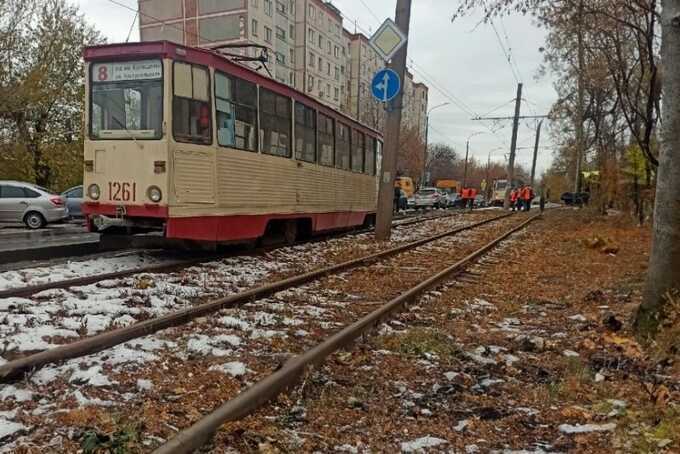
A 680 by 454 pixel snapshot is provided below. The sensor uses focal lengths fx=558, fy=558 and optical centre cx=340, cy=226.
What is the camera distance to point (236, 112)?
9039 mm

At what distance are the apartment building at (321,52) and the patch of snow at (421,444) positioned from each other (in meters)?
58.6

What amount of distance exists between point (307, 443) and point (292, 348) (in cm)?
161

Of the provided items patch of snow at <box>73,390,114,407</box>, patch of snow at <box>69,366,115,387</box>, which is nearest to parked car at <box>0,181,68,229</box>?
patch of snow at <box>69,366,115,387</box>

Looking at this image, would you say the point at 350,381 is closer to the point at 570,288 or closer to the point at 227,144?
the point at 570,288

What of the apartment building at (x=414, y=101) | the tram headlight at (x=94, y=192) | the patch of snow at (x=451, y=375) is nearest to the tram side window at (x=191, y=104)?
the tram headlight at (x=94, y=192)

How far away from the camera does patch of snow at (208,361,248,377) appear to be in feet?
12.6

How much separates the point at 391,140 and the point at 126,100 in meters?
6.88

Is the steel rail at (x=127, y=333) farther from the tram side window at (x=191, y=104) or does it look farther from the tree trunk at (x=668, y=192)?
the tree trunk at (x=668, y=192)

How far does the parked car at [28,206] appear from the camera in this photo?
17266 mm

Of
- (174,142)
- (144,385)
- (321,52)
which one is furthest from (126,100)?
(321,52)

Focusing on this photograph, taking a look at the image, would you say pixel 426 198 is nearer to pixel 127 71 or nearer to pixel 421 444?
pixel 127 71

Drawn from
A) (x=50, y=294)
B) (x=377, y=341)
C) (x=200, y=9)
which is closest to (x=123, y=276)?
(x=50, y=294)

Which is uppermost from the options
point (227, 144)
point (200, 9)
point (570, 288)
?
point (200, 9)

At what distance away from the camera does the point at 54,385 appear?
347 centimetres
